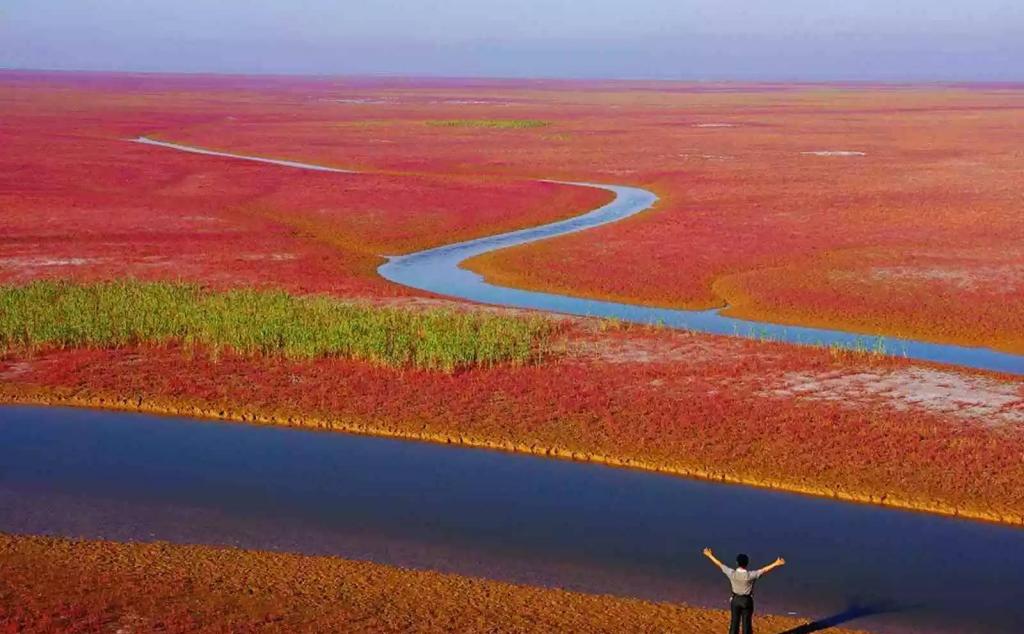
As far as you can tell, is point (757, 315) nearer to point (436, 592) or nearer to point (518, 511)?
point (518, 511)

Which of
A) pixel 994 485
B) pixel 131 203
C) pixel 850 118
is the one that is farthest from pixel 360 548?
pixel 850 118

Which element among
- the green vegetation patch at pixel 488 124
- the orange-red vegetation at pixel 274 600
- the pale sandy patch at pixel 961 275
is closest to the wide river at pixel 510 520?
the orange-red vegetation at pixel 274 600

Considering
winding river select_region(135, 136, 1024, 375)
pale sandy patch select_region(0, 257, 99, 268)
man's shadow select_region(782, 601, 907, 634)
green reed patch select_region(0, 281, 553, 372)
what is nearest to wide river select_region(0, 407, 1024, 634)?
man's shadow select_region(782, 601, 907, 634)

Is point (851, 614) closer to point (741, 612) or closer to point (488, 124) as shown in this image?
point (741, 612)

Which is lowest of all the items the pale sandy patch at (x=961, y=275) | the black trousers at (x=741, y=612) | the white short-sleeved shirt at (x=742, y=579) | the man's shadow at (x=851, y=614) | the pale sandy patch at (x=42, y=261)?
the pale sandy patch at (x=42, y=261)

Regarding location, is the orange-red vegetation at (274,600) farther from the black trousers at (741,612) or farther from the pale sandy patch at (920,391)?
the pale sandy patch at (920,391)

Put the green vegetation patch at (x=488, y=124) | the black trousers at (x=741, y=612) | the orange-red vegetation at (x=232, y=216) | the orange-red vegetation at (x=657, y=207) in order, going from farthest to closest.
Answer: the green vegetation patch at (x=488, y=124) → the orange-red vegetation at (x=232, y=216) → the orange-red vegetation at (x=657, y=207) → the black trousers at (x=741, y=612)

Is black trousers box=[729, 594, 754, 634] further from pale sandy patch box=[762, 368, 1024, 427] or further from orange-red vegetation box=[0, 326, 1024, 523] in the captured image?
pale sandy patch box=[762, 368, 1024, 427]
